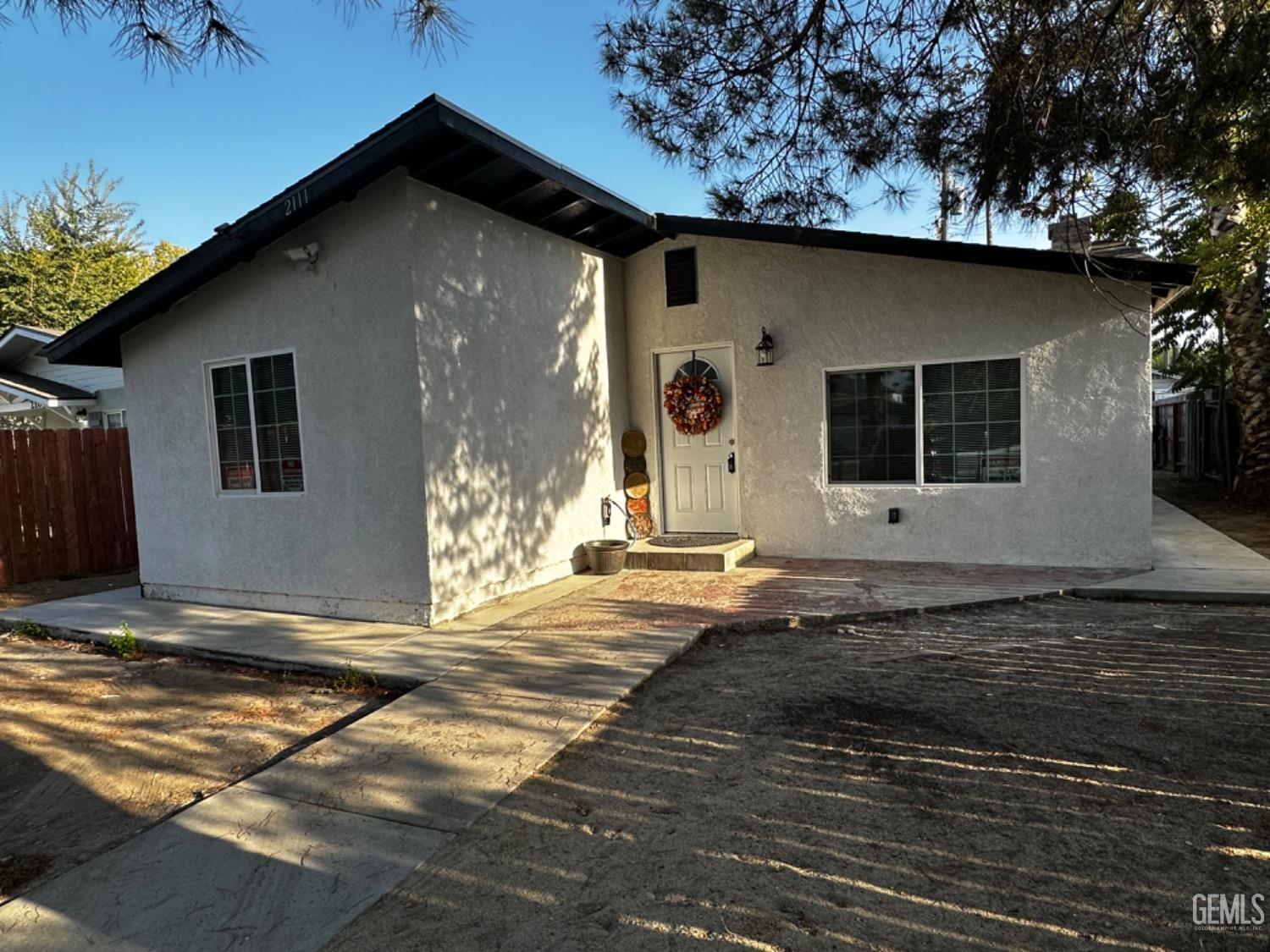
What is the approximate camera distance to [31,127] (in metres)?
4.68

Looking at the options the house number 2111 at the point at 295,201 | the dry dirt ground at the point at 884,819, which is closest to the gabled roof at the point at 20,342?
the house number 2111 at the point at 295,201

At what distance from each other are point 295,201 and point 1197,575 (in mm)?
8375

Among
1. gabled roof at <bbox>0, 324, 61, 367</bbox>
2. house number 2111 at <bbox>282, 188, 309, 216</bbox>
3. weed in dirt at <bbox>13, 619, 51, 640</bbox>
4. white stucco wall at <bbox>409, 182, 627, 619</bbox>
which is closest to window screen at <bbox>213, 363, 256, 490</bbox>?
house number 2111 at <bbox>282, 188, 309, 216</bbox>

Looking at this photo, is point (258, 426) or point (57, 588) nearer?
point (258, 426)

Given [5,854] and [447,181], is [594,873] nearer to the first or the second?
[5,854]

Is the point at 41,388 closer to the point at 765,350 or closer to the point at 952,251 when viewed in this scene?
the point at 765,350

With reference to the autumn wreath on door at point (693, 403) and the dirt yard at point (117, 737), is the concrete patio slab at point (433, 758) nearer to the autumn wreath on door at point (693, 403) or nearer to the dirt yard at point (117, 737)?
the dirt yard at point (117, 737)

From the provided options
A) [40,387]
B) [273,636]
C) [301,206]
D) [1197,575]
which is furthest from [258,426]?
[40,387]

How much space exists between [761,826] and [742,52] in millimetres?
4593

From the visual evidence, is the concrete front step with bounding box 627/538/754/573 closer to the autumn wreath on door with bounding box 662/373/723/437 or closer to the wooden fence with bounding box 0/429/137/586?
the autumn wreath on door with bounding box 662/373/723/437

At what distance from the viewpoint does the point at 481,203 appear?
6254mm

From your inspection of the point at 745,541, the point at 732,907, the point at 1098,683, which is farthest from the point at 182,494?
the point at 1098,683

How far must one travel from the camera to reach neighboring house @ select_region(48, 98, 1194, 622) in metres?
5.71

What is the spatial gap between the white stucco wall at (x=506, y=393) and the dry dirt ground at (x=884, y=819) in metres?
2.55
